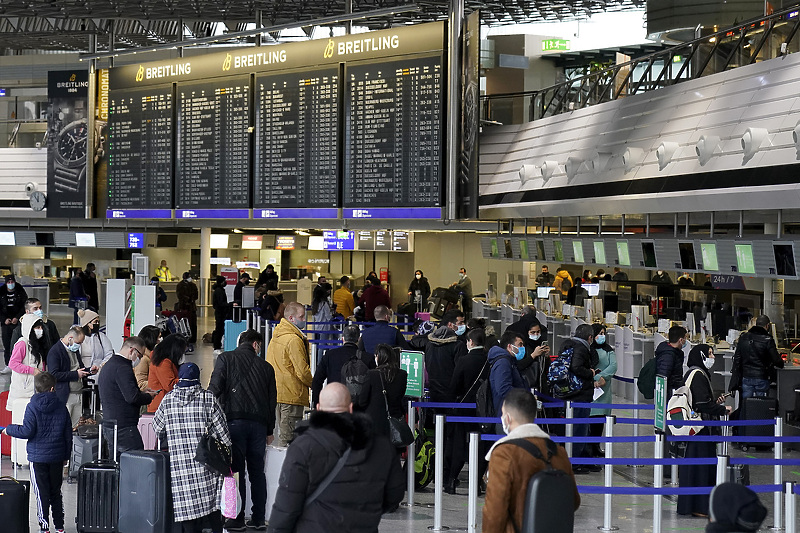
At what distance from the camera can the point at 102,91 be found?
19312 mm

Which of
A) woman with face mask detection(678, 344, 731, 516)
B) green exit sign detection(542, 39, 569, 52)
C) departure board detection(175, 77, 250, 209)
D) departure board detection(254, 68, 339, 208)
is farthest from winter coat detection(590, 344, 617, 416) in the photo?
green exit sign detection(542, 39, 569, 52)

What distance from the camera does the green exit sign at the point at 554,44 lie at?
76.1ft

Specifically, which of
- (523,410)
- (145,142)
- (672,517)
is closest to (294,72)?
(145,142)

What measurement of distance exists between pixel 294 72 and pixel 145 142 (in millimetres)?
3404

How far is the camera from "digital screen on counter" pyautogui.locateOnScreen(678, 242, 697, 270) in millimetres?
10883

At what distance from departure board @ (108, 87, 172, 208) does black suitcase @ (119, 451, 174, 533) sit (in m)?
10.6

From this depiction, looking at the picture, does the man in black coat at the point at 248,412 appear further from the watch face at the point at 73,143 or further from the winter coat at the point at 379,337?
the watch face at the point at 73,143

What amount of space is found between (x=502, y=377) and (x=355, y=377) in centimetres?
116

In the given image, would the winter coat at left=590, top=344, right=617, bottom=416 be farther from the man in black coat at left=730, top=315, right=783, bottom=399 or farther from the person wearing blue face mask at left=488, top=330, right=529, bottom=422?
the person wearing blue face mask at left=488, top=330, right=529, bottom=422

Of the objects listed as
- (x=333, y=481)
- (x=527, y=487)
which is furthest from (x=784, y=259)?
(x=333, y=481)

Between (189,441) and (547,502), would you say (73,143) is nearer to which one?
(189,441)

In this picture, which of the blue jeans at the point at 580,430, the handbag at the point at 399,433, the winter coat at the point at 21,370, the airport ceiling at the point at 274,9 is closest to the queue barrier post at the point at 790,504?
the handbag at the point at 399,433

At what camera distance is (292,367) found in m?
9.70

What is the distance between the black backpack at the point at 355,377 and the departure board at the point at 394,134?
574 centimetres
